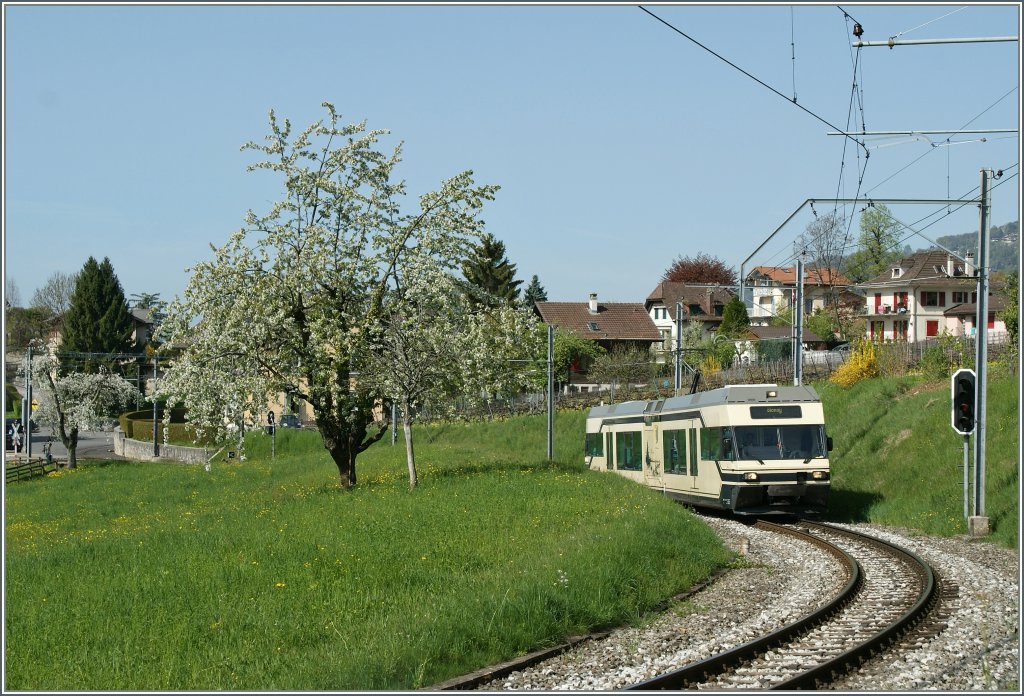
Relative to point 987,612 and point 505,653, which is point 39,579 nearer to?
point 505,653

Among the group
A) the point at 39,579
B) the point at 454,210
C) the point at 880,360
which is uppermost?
the point at 454,210

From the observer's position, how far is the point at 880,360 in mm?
39781

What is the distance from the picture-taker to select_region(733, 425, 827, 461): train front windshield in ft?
76.3

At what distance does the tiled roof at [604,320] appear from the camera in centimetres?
9619

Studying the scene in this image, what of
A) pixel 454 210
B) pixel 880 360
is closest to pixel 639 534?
pixel 454 210

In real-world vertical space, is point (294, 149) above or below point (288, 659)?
above

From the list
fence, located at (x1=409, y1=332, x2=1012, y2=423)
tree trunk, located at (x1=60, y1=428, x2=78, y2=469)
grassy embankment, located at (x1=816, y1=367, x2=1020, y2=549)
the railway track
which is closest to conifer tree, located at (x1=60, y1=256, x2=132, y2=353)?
tree trunk, located at (x1=60, y1=428, x2=78, y2=469)

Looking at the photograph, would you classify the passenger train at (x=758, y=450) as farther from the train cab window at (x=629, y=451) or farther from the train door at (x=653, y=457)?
the train cab window at (x=629, y=451)

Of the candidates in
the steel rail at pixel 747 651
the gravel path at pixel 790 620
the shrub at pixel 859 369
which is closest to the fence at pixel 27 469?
the shrub at pixel 859 369

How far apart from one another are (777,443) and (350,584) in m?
12.5

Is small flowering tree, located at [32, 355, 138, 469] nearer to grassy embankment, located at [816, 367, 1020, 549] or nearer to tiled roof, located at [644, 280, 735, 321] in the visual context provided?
grassy embankment, located at [816, 367, 1020, 549]

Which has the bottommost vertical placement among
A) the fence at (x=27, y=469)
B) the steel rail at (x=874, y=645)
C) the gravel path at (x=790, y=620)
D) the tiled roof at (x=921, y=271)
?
the fence at (x=27, y=469)

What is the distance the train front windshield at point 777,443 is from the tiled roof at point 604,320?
7020 cm

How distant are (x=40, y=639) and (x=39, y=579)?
534 centimetres
